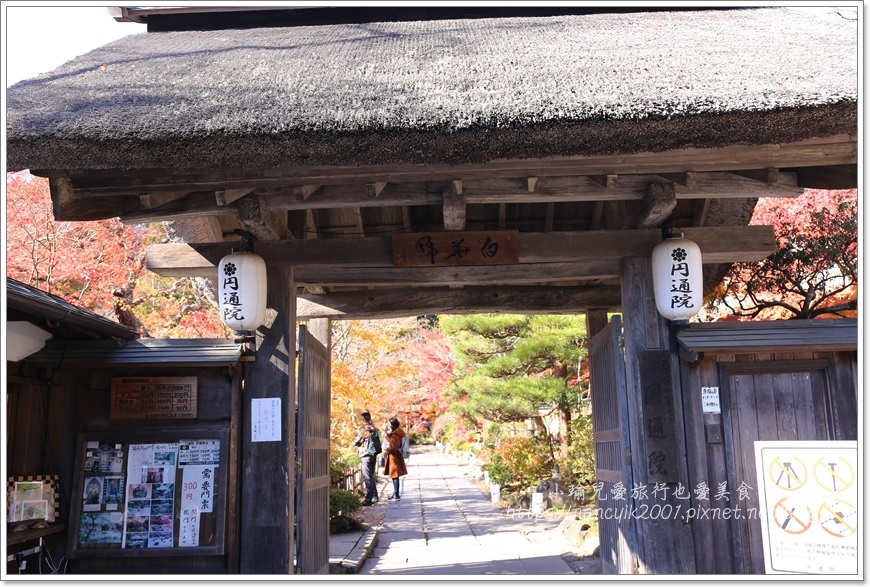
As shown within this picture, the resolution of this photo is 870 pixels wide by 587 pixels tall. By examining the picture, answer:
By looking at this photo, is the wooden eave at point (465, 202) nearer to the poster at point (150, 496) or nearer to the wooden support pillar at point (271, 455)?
the wooden support pillar at point (271, 455)

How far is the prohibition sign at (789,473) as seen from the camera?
373 cm

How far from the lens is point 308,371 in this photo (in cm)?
656

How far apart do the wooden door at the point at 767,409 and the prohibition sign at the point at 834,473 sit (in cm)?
172

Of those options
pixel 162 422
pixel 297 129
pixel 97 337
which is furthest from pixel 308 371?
pixel 297 129

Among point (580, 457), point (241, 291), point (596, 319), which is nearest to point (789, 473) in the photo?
point (241, 291)

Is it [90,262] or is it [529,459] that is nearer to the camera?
[90,262]

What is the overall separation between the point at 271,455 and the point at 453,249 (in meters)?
2.26

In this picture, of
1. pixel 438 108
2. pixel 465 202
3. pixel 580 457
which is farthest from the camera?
pixel 580 457

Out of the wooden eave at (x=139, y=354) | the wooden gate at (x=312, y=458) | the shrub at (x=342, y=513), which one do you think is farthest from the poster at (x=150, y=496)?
the shrub at (x=342, y=513)

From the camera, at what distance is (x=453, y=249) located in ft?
19.7

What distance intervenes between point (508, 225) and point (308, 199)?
2451 mm

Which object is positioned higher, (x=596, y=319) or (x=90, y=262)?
(x=90, y=262)

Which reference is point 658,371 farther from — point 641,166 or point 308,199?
point 308,199

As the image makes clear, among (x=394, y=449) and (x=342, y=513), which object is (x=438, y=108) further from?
(x=394, y=449)
